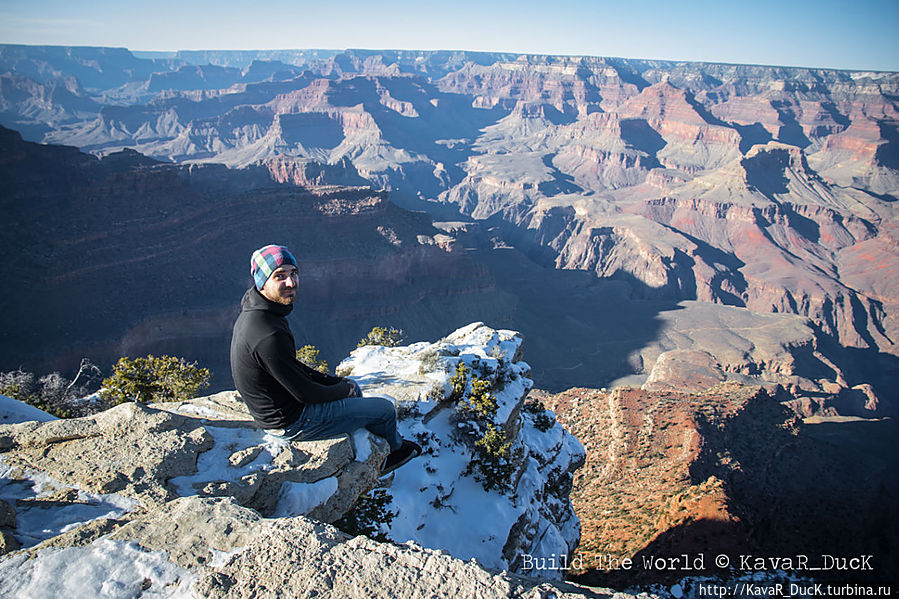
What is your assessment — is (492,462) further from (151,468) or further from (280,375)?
(151,468)

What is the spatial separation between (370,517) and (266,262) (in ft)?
22.6

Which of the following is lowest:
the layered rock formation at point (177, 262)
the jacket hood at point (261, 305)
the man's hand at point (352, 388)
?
the man's hand at point (352, 388)

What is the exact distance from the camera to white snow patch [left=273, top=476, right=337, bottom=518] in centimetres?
757

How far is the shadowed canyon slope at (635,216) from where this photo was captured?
67188 mm

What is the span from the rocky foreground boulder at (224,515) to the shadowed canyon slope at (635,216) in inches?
1630

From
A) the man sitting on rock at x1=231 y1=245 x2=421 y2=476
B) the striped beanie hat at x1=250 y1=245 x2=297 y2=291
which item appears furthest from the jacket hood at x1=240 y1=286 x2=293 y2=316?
the striped beanie hat at x1=250 y1=245 x2=297 y2=291

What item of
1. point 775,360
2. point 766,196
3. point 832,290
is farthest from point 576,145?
point 775,360

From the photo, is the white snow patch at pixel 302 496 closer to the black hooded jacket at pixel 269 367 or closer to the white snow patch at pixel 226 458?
the white snow patch at pixel 226 458

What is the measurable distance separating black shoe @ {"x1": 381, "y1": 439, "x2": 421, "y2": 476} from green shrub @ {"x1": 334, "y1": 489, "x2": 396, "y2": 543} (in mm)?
991

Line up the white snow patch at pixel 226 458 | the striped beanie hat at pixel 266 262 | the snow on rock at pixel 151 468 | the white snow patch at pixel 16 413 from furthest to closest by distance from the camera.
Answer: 1. the white snow patch at pixel 16 413
2. the white snow patch at pixel 226 458
3. the striped beanie hat at pixel 266 262
4. the snow on rock at pixel 151 468

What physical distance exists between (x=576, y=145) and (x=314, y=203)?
14582 centimetres

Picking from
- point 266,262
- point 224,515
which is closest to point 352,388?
point 266,262

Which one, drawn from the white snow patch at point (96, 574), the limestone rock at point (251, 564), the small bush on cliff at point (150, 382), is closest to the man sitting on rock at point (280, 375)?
the limestone rock at point (251, 564)

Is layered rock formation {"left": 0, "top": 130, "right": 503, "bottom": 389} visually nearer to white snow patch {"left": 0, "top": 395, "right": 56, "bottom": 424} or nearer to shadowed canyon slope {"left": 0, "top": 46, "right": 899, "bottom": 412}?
shadowed canyon slope {"left": 0, "top": 46, "right": 899, "bottom": 412}
